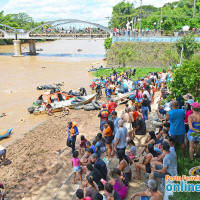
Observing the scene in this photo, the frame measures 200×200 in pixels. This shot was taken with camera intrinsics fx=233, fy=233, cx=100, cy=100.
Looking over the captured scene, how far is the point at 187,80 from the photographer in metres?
7.66

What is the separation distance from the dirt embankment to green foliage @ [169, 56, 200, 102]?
4.66m

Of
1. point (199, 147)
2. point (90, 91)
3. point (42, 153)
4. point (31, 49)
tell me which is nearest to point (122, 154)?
point (199, 147)

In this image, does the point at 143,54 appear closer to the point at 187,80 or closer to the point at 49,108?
the point at 49,108

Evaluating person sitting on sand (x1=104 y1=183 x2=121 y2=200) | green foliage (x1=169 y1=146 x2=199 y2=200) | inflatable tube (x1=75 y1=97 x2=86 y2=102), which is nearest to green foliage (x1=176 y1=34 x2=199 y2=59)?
inflatable tube (x1=75 y1=97 x2=86 y2=102)

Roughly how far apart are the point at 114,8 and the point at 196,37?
206 ft

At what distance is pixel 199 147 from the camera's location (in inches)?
259

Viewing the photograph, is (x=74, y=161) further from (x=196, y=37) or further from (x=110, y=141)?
(x=196, y=37)

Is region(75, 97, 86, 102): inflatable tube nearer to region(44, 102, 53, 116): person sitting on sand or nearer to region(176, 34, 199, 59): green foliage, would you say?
region(44, 102, 53, 116): person sitting on sand

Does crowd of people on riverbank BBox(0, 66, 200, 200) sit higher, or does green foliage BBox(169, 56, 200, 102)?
green foliage BBox(169, 56, 200, 102)

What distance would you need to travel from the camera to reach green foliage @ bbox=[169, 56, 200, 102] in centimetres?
763

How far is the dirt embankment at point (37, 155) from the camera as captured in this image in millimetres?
7750

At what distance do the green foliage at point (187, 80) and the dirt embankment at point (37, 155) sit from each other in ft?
15.3

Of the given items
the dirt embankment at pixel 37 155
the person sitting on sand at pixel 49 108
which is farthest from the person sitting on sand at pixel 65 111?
the person sitting on sand at pixel 49 108

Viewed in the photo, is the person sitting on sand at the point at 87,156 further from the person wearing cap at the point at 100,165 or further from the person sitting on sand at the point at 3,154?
the person sitting on sand at the point at 3,154
